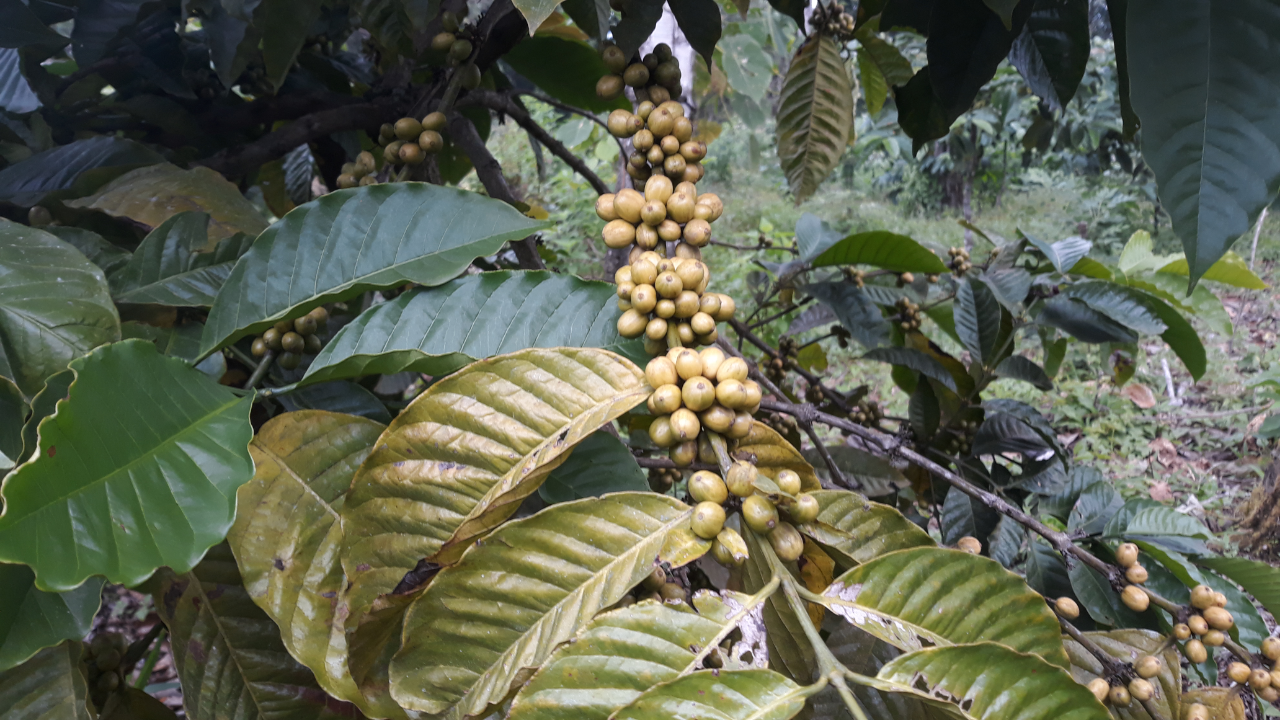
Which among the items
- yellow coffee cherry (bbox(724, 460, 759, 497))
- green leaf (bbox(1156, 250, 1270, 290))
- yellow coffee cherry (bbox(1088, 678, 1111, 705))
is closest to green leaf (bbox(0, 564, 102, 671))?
yellow coffee cherry (bbox(724, 460, 759, 497))

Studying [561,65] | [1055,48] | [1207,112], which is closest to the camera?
[1207,112]

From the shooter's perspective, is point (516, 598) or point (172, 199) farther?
point (172, 199)

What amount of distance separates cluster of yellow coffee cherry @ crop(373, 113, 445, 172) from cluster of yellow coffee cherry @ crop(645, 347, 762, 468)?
0.54m

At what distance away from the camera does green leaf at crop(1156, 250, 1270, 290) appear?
1.44 m

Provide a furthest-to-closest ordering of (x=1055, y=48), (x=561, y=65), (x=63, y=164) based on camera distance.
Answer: (x=561, y=65)
(x=1055, y=48)
(x=63, y=164)

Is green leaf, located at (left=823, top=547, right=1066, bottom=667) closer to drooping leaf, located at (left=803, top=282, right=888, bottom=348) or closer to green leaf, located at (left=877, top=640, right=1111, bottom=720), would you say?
green leaf, located at (left=877, top=640, right=1111, bottom=720)

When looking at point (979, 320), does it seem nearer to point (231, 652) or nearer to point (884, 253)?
point (884, 253)

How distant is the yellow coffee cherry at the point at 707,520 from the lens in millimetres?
423

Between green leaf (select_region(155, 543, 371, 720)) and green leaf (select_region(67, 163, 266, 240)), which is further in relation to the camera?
green leaf (select_region(67, 163, 266, 240))

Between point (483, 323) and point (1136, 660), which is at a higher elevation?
point (483, 323)

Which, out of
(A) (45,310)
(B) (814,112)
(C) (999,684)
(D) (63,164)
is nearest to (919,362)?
(B) (814,112)

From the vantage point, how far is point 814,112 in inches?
52.5

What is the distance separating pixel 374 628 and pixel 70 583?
7.0 inches

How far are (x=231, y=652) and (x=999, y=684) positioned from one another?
0.64 metres
